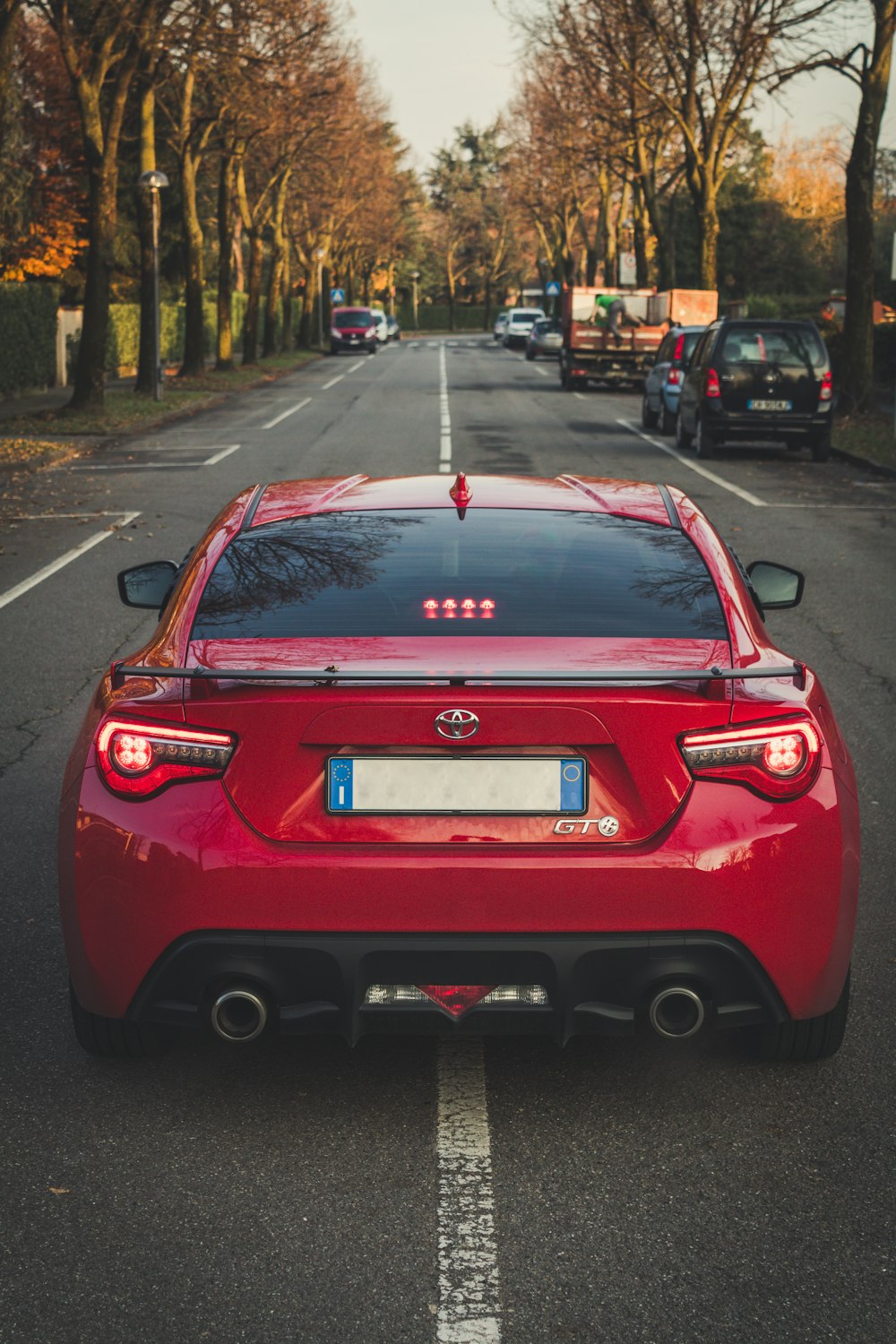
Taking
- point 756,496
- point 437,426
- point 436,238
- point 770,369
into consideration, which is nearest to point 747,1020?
point 756,496

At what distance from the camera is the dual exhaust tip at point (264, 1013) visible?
3811mm

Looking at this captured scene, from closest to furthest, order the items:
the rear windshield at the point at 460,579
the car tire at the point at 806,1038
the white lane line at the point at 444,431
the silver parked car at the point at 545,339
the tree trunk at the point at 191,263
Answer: the rear windshield at the point at 460,579 → the car tire at the point at 806,1038 → the white lane line at the point at 444,431 → the tree trunk at the point at 191,263 → the silver parked car at the point at 545,339

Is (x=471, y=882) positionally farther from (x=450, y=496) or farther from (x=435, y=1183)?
(x=450, y=496)

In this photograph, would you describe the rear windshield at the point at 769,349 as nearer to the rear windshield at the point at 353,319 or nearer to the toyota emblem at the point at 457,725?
the toyota emblem at the point at 457,725

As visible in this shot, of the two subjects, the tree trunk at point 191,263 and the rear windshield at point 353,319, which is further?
the rear windshield at point 353,319

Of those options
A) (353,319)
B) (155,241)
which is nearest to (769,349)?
(155,241)

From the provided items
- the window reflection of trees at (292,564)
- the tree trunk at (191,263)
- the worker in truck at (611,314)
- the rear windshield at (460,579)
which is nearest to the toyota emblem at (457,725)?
the rear windshield at (460,579)

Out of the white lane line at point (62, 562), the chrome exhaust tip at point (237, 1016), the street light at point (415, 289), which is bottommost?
the white lane line at point (62, 562)

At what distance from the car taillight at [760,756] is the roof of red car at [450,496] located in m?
1.11

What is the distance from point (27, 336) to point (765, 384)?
18.0 meters

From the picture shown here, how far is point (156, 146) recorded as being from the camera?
51.8 meters

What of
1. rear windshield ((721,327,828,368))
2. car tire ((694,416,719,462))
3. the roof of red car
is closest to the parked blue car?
car tire ((694,416,719,462))

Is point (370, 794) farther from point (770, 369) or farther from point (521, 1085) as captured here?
point (770, 369)

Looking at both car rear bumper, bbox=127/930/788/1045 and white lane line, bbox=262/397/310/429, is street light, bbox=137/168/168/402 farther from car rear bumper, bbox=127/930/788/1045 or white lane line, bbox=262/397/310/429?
car rear bumper, bbox=127/930/788/1045
